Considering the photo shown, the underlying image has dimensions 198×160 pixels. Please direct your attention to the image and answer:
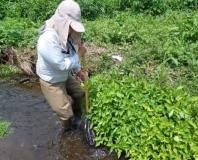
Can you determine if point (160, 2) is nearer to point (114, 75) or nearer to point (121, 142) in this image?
point (114, 75)

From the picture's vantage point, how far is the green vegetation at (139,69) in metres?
5.36

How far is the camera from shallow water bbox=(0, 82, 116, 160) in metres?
6.09

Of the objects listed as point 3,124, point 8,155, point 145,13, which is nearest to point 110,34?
point 145,13

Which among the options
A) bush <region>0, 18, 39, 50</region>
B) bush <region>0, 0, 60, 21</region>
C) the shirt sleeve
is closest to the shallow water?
the shirt sleeve

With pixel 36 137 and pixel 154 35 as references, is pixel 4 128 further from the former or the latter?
pixel 154 35

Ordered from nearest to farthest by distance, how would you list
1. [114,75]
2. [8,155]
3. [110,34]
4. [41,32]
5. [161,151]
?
1. [161,151]
2. [41,32]
3. [8,155]
4. [114,75]
5. [110,34]

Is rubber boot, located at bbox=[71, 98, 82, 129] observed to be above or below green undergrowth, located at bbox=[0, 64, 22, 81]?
above

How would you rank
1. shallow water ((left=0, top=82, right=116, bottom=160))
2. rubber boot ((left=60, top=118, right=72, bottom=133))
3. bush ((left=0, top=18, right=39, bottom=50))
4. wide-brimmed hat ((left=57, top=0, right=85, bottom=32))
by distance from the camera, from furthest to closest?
bush ((left=0, top=18, right=39, bottom=50)), rubber boot ((left=60, top=118, right=72, bottom=133)), shallow water ((left=0, top=82, right=116, bottom=160)), wide-brimmed hat ((left=57, top=0, right=85, bottom=32))

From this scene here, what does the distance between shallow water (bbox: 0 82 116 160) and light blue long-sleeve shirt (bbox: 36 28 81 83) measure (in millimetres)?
1075

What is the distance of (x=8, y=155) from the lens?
20.0ft

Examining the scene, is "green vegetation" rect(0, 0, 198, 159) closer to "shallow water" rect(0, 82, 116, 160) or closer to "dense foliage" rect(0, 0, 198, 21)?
"dense foliage" rect(0, 0, 198, 21)

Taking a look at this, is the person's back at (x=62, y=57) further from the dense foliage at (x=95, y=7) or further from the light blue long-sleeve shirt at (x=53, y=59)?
the dense foliage at (x=95, y=7)

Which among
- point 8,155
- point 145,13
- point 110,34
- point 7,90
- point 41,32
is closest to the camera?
point 41,32

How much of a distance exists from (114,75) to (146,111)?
138cm
